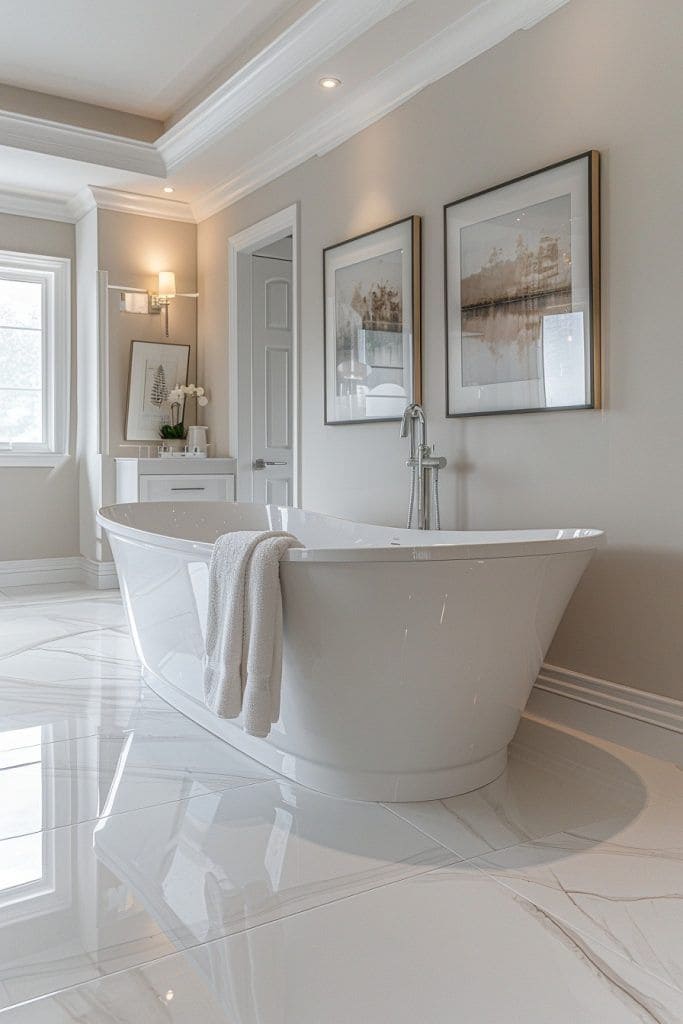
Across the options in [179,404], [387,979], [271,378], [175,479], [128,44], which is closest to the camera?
[387,979]

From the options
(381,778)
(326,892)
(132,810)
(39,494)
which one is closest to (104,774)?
(132,810)

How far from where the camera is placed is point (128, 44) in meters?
3.95

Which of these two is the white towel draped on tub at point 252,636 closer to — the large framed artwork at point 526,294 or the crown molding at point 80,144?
the large framed artwork at point 526,294

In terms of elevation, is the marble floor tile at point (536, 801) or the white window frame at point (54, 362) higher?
the white window frame at point (54, 362)

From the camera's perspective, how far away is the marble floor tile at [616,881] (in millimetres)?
1516

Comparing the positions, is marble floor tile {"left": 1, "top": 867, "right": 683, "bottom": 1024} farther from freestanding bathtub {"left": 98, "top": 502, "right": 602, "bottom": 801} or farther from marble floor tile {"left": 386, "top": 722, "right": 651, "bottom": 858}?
freestanding bathtub {"left": 98, "top": 502, "right": 602, "bottom": 801}

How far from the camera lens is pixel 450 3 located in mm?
2988

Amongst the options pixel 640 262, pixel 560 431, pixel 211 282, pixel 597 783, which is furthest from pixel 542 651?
pixel 211 282

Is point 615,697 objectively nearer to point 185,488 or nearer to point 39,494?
point 185,488

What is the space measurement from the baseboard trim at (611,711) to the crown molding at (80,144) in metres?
3.63

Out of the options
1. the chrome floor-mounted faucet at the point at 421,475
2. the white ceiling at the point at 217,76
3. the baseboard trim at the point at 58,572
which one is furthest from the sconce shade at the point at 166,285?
the chrome floor-mounted faucet at the point at 421,475

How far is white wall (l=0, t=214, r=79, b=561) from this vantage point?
533cm

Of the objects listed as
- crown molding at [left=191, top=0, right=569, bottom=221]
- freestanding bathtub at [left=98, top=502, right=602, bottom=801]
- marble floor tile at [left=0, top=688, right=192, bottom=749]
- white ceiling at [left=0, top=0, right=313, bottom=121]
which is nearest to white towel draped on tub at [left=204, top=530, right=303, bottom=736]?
freestanding bathtub at [left=98, top=502, right=602, bottom=801]

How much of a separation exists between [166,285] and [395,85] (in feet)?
7.25
